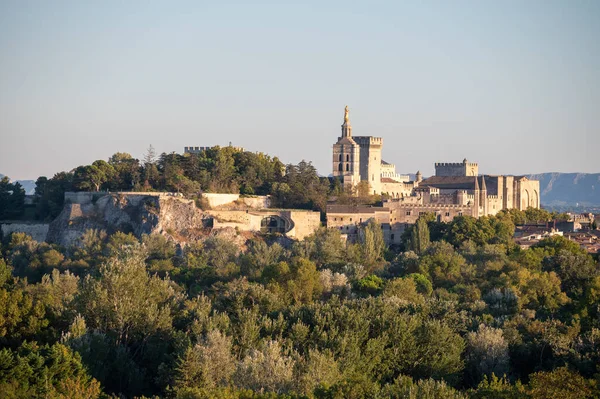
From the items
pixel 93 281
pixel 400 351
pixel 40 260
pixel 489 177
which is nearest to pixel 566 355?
pixel 400 351

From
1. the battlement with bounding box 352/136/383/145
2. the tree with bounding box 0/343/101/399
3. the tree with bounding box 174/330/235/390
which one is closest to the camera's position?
the tree with bounding box 0/343/101/399

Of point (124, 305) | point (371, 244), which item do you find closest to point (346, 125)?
point (371, 244)

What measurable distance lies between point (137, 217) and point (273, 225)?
8.36 metres

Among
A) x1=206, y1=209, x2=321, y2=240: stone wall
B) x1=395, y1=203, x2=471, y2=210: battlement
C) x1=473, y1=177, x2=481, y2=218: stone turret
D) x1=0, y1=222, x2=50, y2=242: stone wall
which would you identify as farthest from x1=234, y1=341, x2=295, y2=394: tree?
x1=473, y1=177, x2=481, y2=218: stone turret

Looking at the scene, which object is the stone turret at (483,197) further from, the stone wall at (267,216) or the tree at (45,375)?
the tree at (45,375)

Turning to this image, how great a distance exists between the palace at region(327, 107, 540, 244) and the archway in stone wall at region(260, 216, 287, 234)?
10.2 ft

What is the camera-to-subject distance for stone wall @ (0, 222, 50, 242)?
65.4 meters

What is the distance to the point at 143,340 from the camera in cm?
3262

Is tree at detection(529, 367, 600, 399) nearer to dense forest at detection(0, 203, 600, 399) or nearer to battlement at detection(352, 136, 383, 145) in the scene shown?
dense forest at detection(0, 203, 600, 399)

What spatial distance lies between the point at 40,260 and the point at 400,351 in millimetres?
30305

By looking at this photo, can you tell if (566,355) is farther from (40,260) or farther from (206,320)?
(40,260)

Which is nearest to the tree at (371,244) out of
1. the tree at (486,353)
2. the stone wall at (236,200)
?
the stone wall at (236,200)

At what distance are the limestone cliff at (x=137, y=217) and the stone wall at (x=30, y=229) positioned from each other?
122 centimetres

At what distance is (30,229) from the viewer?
66.0 metres
